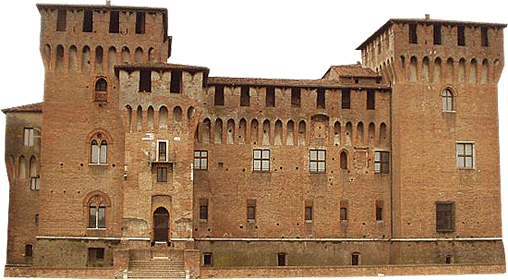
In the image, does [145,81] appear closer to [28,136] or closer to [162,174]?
[162,174]

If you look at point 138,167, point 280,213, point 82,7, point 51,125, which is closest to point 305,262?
point 280,213

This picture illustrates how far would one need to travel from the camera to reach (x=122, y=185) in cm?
4025

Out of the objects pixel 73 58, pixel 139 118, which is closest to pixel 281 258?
pixel 139 118

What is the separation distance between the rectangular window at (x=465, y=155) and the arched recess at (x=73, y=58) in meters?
21.5

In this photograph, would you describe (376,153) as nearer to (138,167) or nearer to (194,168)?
(194,168)

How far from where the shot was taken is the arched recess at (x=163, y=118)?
127ft

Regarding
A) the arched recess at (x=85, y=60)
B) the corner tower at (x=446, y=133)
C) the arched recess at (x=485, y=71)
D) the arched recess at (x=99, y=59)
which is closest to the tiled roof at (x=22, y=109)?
the arched recess at (x=85, y=60)

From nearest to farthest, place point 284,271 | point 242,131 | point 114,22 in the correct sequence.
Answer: point 284,271
point 114,22
point 242,131

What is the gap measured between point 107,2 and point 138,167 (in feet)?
32.2

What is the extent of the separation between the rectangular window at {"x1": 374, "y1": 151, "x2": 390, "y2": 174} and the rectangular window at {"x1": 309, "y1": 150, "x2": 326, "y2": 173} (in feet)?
9.83

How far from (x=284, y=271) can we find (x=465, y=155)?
12.9m

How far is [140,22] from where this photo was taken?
137 ft

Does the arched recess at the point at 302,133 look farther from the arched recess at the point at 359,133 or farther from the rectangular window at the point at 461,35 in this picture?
the rectangular window at the point at 461,35

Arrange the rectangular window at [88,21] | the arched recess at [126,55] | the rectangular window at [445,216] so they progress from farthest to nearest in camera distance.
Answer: the rectangular window at [445,216], the rectangular window at [88,21], the arched recess at [126,55]
